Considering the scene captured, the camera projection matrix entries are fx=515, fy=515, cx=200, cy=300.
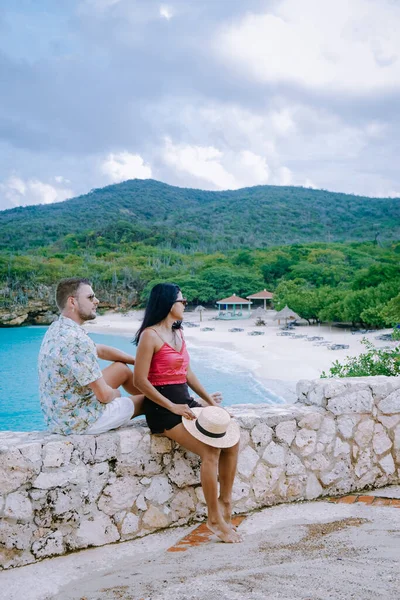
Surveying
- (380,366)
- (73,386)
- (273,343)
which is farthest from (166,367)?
(273,343)

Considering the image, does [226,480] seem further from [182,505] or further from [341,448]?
[341,448]

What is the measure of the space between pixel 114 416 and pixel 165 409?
294mm

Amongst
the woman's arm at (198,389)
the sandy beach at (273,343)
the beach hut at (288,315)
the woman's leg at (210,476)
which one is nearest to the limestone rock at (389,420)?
the woman's arm at (198,389)

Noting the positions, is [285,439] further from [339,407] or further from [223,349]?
[223,349]

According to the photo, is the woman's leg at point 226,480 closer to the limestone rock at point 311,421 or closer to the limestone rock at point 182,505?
the limestone rock at point 182,505

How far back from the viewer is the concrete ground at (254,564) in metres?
2.05

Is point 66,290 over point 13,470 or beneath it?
over

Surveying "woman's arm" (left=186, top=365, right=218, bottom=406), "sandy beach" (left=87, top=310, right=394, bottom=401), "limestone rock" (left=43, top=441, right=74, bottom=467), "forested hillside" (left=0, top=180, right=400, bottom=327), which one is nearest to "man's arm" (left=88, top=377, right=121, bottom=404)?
"limestone rock" (left=43, top=441, right=74, bottom=467)

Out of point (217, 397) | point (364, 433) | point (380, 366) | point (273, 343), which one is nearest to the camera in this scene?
point (217, 397)

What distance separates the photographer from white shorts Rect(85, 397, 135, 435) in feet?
9.52

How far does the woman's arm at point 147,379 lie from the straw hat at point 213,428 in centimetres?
6

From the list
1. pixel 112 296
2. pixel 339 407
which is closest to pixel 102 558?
pixel 339 407

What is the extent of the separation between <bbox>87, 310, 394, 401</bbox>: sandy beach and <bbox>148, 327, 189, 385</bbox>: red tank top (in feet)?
40.4

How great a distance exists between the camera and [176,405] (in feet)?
9.75
